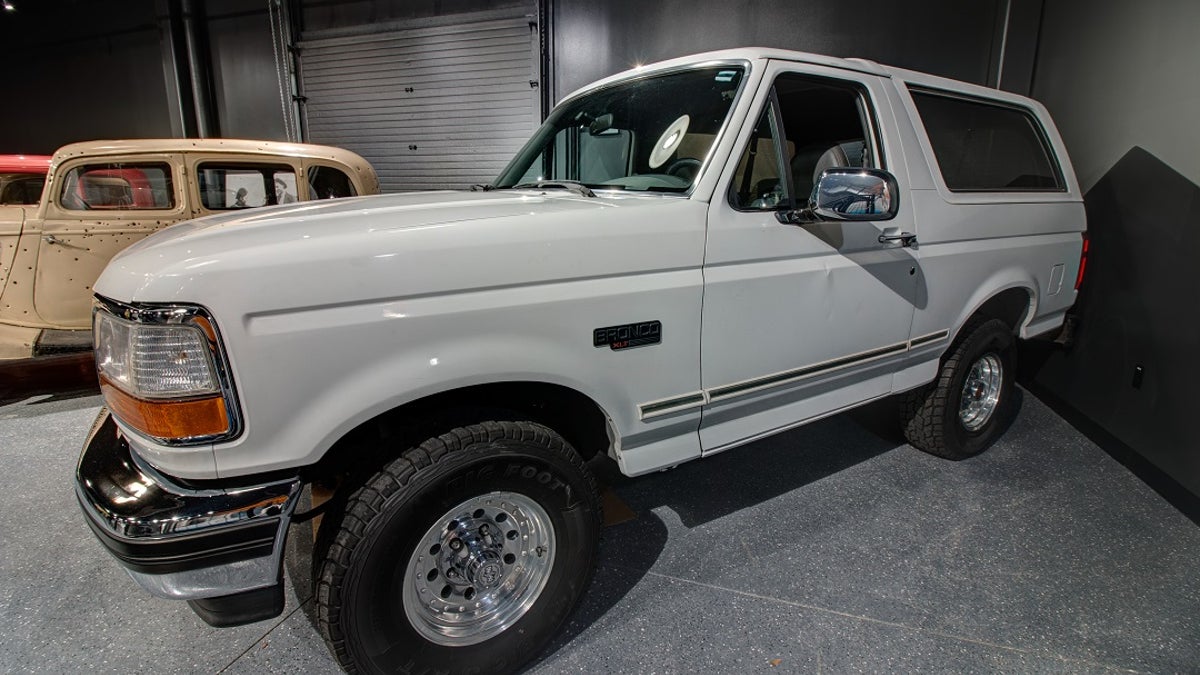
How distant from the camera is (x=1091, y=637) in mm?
2094

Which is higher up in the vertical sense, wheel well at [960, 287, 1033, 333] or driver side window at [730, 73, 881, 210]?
driver side window at [730, 73, 881, 210]

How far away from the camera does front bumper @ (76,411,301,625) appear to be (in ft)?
4.75

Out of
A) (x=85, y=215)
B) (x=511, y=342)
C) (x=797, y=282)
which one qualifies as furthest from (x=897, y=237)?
(x=85, y=215)

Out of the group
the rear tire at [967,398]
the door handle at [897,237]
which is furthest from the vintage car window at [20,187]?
the rear tire at [967,398]

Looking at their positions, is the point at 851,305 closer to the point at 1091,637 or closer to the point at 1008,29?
the point at 1091,637

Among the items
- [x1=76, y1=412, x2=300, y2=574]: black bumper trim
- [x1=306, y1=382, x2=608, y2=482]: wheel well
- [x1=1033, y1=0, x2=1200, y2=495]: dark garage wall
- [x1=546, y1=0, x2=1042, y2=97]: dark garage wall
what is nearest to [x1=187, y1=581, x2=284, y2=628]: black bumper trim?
[x1=76, y1=412, x2=300, y2=574]: black bumper trim

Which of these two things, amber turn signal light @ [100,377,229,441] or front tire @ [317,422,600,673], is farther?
front tire @ [317,422,600,673]

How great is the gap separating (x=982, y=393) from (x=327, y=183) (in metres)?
5.42

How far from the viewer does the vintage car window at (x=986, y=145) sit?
2.95m

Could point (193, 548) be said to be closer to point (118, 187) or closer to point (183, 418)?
point (183, 418)

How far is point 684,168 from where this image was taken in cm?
219

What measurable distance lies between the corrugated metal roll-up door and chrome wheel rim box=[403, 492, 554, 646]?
693 cm

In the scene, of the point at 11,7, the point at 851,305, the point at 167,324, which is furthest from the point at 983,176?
the point at 11,7

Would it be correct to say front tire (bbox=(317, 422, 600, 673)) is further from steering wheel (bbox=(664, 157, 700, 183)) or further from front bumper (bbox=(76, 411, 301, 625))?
steering wheel (bbox=(664, 157, 700, 183))
